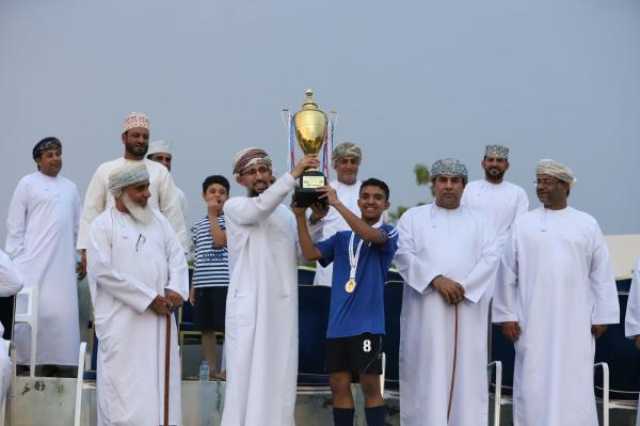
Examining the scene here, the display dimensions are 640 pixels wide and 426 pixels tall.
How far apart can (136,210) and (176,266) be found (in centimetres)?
42

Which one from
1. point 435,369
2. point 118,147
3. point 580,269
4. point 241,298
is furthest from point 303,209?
point 118,147

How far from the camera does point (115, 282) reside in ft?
29.4

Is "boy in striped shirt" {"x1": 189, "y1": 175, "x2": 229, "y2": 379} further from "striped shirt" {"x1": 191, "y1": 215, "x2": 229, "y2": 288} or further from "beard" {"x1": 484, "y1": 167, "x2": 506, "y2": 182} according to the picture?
"beard" {"x1": 484, "y1": 167, "x2": 506, "y2": 182}

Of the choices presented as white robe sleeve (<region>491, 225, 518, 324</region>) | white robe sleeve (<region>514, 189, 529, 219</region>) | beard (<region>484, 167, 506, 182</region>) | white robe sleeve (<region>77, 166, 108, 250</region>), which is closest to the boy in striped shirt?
white robe sleeve (<region>77, 166, 108, 250</region>)

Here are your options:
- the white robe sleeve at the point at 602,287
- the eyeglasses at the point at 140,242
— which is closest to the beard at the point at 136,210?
the eyeglasses at the point at 140,242

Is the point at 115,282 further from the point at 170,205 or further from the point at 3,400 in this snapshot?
the point at 170,205

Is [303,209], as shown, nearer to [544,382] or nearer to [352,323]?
[352,323]

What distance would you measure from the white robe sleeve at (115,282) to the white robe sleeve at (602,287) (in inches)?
110

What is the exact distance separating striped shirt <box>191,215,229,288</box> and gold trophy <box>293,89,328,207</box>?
1313 millimetres

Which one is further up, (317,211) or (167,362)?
(317,211)

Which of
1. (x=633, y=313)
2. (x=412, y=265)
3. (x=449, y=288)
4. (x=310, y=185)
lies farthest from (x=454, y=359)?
(x=310, y=185)

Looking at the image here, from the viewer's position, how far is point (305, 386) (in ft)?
32.0

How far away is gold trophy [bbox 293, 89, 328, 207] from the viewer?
8805 mm

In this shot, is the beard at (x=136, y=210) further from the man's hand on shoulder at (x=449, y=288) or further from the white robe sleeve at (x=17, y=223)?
the white robe sleeve at (x=17, y=223)
